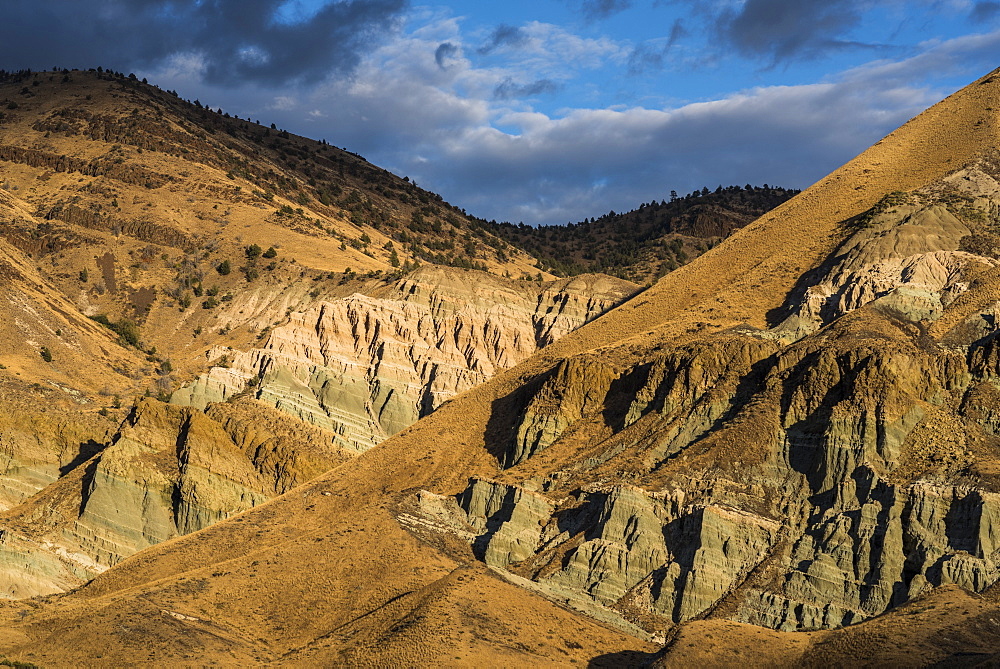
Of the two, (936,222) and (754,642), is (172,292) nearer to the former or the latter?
(936,222)

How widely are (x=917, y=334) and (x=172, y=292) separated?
74.2 metres

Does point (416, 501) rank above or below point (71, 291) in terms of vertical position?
below

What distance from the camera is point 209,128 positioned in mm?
184750

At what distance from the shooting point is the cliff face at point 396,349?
113 meters

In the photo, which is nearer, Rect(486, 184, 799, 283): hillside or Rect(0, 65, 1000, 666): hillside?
Rect(0, 65, 1000, 666): hillside

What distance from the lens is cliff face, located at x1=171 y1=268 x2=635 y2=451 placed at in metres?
113

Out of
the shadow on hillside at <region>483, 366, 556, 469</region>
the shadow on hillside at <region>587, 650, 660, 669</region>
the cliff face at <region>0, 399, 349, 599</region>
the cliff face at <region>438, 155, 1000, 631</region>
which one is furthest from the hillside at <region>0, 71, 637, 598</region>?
the shadow on hillside at <region>587, 650, 660, 669</region>

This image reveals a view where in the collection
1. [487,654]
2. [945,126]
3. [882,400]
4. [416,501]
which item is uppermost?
[945,126]

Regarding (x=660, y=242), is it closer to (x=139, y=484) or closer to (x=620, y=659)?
(x=139, y=484)

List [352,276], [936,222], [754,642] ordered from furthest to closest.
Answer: [352,276]
[936,222]
[754,642]

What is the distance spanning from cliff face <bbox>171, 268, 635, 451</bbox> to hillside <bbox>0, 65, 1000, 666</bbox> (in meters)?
18.7

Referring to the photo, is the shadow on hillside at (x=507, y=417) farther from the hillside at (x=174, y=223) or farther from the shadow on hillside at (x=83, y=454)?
the hillside at (x=174, y=223)

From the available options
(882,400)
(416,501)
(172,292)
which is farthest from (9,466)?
(882,400)

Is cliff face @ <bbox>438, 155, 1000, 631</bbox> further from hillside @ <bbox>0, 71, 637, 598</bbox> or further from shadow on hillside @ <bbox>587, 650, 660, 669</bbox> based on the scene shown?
hillside @ <bbox>0, 71, 637, 598</bbox>
